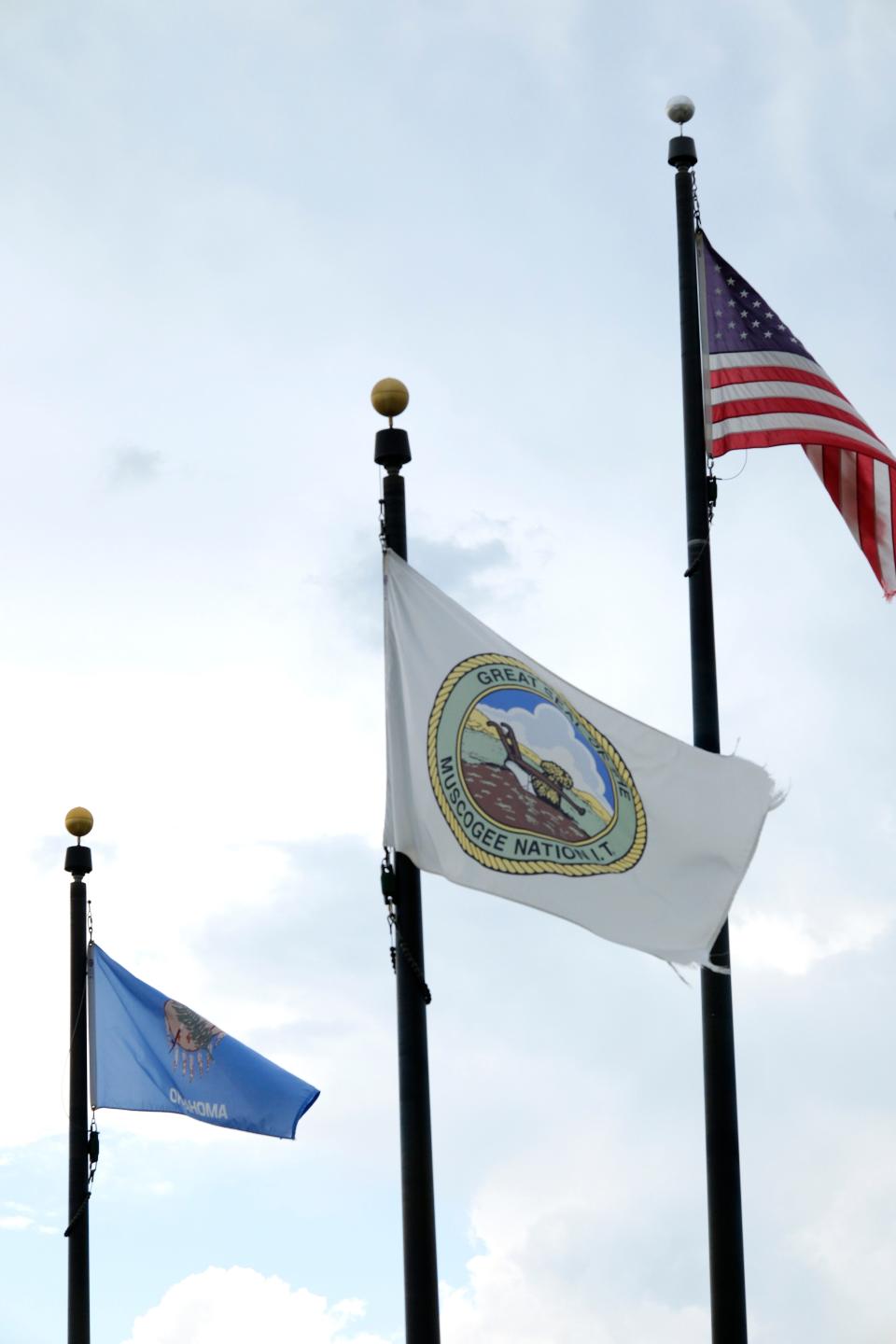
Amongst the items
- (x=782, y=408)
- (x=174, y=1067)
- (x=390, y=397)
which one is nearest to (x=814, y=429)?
(x=782, y=408)

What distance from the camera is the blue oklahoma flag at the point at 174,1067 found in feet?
50.2

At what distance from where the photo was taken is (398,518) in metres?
10.5

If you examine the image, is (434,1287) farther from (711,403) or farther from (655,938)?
(711,403)

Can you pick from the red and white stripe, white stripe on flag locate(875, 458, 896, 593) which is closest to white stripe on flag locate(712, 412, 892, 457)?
the red and white stripe

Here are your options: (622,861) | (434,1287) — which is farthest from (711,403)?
(434,1287)

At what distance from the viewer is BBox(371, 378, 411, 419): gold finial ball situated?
1066 cm

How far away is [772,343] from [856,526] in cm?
140

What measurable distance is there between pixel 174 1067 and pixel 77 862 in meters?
1.83

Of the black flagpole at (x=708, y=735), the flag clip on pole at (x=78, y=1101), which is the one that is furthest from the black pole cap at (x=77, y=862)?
the black flagpole at (x=708, y=735)

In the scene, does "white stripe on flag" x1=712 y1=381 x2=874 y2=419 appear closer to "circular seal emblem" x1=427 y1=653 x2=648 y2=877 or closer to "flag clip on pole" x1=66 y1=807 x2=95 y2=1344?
"circular seal emblem" x1=427 y1=653 x2=648 y2=877

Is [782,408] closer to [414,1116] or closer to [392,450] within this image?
[392,450]

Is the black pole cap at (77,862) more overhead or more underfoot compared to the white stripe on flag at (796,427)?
more underfoot

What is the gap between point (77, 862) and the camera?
54.0 feet

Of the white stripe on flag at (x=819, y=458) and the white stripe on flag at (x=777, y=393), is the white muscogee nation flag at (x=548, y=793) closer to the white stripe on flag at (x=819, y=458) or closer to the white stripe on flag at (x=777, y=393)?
the white stripe on flag at (x=777, y=393)
